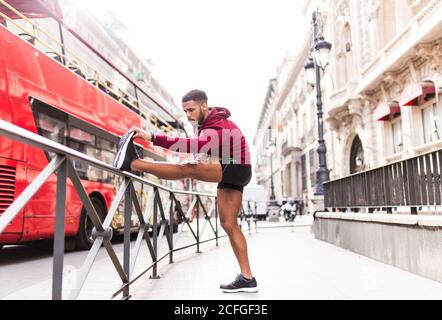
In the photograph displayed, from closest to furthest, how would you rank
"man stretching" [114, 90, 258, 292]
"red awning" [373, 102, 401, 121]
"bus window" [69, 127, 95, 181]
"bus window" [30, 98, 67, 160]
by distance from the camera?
"man stretching" [114, 90, 258, 292], "bus window" [30, 98, 67, 160], "bus window" [69, 127, 95, 181], "red awning" [373, 102, 401, 121]

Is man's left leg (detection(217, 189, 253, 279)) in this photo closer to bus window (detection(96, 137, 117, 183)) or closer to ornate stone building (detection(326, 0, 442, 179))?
bus window (detection(96, 137, 117, 183))

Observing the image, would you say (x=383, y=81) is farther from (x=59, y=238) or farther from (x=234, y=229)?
(x=59, y=238)

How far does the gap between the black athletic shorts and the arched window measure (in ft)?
54.2

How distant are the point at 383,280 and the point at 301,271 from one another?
1017 millimetres

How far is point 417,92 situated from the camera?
12266mm

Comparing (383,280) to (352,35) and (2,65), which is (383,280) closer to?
(2,65)

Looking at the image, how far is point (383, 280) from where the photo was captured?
166 inches

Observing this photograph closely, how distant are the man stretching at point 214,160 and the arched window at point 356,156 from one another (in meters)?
16.6

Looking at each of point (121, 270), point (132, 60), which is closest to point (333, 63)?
point (121, 270)

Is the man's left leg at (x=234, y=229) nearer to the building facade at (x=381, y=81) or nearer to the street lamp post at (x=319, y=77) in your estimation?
the street lamp post at (x=319, y=77)

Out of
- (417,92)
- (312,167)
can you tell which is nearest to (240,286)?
(417,92)

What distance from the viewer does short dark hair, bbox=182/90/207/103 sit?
12.0 ft

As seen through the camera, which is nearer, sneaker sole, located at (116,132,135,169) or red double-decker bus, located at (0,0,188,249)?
sneaker sole, located at (116,132,135,169)

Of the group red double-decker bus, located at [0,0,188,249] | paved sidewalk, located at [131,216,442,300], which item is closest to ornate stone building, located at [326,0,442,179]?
paved sidewalk, located at [131,216,442,300]
